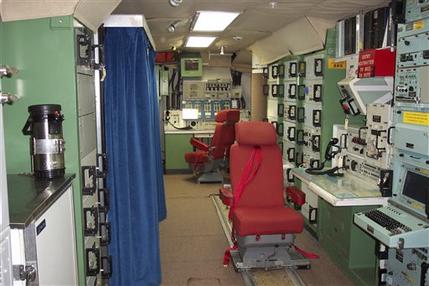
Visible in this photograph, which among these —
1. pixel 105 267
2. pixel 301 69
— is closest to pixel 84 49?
pixel 105 267

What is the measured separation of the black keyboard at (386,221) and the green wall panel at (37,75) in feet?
6.78

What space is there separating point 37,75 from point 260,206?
8.11 feet

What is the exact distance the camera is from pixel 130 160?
10.5ft

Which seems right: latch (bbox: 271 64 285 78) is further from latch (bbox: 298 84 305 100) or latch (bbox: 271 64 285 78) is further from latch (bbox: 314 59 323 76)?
latch (bbox: 314 59 323 76)

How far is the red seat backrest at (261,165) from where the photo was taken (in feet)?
13.2

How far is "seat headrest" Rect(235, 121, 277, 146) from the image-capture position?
13.1 ft

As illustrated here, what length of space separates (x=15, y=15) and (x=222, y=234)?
3.35 m

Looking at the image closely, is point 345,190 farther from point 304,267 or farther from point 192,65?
point 192,65

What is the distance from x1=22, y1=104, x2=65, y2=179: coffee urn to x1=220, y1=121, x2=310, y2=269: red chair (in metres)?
1.82

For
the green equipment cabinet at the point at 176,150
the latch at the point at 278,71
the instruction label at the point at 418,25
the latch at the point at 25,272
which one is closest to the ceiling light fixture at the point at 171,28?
the latch at the point at 278,71

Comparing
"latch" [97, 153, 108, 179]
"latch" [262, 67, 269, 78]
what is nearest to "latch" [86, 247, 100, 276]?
"latch" [97, 153, 108, 179]

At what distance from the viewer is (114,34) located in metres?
3.12

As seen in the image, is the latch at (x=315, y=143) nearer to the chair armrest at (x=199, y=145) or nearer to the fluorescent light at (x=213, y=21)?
the fluorescent light at (x=213, y=21)

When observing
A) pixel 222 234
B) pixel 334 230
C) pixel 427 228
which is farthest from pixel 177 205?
pixel 427 228
